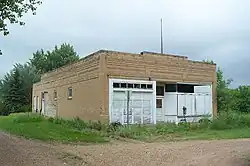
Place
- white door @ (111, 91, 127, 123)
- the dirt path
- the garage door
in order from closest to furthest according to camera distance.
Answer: the dirt path
white door @ (111, 91, 127, 123)
the garage door

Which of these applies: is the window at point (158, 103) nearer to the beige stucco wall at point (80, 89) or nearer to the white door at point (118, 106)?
the white door at point (118, 106)

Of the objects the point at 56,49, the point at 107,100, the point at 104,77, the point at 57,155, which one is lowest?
the point at 57,155

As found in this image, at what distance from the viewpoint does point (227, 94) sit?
34.8 metres

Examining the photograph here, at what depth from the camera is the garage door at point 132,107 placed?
26.5 metres

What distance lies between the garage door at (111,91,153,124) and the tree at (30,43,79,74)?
46118 mm

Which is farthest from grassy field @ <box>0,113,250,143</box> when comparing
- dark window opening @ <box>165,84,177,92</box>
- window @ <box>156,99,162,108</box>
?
window @ <box>156,99,162,108</box>

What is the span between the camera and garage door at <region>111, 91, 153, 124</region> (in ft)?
87.1

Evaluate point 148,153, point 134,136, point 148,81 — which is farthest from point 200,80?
point 148,153

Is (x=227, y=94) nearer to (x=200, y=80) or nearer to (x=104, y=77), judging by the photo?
(x=200, y=80)

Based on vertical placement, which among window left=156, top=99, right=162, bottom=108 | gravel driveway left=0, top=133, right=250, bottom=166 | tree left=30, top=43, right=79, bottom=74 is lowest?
gravel driveway left=0, top=133, right=250, bottom=166

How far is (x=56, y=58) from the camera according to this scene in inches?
2891

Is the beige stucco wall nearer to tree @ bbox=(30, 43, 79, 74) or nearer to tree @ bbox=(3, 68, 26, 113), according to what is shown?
tree @ bbox=(3, 68, 26, 113)

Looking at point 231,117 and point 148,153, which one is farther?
point 231,117

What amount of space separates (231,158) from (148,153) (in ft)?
10.1
